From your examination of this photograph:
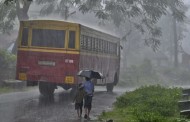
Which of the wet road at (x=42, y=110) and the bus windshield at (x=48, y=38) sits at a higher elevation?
the bus windshield at (x=48, y=38)

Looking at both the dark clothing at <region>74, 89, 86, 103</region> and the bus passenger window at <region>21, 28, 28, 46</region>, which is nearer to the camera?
the dark clothing at <region>74, 89, 86, 103</region>

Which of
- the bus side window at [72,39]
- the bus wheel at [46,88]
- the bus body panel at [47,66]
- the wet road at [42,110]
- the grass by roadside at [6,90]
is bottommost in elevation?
the wet road at [42,110]

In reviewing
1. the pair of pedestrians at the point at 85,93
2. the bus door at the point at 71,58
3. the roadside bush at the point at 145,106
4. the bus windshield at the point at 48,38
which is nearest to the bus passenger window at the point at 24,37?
the bus windshield at the point at 48,38

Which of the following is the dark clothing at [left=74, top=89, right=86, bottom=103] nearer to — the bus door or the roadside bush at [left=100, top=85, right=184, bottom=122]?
the roadside bush at [left=100, top=85, right=184, bottom=122]

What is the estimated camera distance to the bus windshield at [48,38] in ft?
63.1

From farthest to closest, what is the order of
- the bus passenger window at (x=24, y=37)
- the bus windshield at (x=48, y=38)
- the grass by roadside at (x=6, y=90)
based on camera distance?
1. the grass by roadside at (x=6, y=90)
2. the bus passenger window at (x=24, y=37)
3. the bus windshield at (x=48, y=38)

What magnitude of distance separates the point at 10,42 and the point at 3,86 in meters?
33.2

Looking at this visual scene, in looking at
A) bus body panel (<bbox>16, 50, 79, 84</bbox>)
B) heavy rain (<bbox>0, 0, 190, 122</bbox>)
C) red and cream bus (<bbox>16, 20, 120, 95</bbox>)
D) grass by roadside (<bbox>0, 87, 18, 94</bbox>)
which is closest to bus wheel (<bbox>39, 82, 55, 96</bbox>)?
heavy rain (<bbox>0, 0, 190, 122</bbox>)

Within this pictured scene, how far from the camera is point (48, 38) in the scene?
63.7ft

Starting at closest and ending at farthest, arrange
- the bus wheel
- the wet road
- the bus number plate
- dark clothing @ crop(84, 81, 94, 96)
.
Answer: the wet road
dark clothing @ crop(84, 81, 94, 96)
the bus number plate
the bus wheel

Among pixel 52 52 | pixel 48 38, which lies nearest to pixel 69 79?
pixel 52 52

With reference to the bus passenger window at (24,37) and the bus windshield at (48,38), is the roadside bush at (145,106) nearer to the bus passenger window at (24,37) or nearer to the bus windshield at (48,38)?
the bus windshield at (48,38)

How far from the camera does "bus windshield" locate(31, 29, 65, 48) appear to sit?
19.2m

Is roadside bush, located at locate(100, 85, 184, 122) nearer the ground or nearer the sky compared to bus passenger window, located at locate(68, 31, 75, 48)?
nearer the ground
